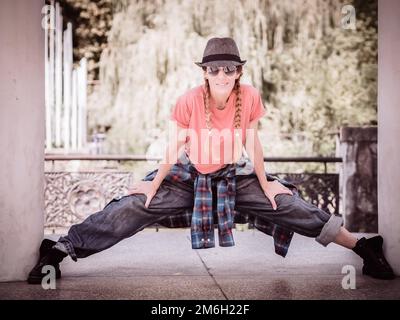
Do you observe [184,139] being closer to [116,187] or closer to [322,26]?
[116,187]

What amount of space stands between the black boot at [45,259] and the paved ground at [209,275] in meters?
0.08

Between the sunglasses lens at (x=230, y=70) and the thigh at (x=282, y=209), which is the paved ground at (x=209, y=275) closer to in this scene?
the thigh at (x=282, y=209)

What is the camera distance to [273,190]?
382 cm

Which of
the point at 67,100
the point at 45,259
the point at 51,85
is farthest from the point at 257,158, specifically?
the point at 51,85

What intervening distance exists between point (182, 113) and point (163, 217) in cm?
70

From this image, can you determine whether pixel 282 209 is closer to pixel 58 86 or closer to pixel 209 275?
pixel 209 275

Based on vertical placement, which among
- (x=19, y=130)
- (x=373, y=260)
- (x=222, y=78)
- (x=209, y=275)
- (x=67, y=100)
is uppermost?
(x=67, y=100)

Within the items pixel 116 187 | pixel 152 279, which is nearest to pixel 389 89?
pixel 152 279

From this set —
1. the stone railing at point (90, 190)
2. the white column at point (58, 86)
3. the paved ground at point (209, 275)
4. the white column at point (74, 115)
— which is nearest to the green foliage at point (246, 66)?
the white column at point (74, 115)

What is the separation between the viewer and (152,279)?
386cm

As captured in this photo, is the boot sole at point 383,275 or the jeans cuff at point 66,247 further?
the boot sole at point 383,275

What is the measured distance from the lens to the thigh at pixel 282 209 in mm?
3713

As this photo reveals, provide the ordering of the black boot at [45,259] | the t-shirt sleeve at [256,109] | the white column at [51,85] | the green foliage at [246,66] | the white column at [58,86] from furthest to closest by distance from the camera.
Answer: the white column at [51,85] → the white column at [58,86] → the green foliage at [246,66] → the t-shirt sleeve at [256,109] → the black boot at [45,259]
